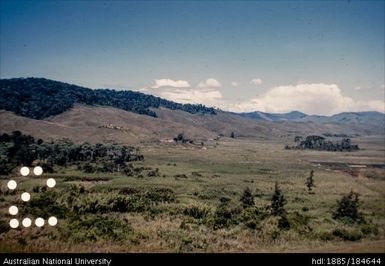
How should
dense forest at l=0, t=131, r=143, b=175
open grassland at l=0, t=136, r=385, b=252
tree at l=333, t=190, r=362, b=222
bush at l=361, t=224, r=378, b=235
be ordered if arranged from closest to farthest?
open grassland at l=0, t=136, r=385, b=252 < bush at l=361, t=224, r=378, b=235 < tree at l=333, t=190, r=362, b=222 < dense forest at l=0, t=131, r=143, b=175

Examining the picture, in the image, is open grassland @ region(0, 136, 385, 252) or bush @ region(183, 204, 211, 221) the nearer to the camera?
open grassland @ region(0, 136, 385, 252)

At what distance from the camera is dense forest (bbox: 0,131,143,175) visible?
324ft

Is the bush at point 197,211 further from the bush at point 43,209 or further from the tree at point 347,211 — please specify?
the tree at point 347,211

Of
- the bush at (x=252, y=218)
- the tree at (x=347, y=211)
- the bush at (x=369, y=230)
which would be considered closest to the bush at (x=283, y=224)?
the bush at (x=252, y=218)

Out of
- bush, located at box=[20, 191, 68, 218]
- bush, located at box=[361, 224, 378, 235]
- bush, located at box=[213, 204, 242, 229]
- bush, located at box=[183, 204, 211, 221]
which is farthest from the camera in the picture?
bush, located at box=[183, 204, 211, 221]

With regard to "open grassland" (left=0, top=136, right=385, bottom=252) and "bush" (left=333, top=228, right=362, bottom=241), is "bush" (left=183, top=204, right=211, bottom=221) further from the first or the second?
"bush" (left=333, top=228, right=362, bottom=241)

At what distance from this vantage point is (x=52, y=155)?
111m

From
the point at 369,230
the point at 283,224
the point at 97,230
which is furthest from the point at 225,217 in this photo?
the point at 97,230

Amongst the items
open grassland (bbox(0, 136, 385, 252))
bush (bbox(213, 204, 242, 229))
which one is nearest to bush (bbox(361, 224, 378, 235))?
open grassland (bbox(0, 136, 385, 252))

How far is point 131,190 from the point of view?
71.1 meters
